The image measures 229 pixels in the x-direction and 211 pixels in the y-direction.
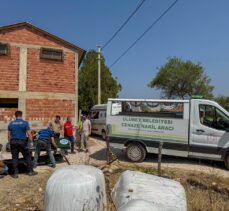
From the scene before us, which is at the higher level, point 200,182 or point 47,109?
point 47,109

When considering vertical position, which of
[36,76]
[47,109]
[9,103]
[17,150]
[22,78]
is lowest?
[17,150]

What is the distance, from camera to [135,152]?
10633 millimetres

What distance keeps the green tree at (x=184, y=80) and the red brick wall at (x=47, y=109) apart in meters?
33.7

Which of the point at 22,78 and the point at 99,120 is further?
the point at 99,120

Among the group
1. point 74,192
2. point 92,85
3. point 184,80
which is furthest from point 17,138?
point 184,80

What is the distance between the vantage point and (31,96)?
546 inches

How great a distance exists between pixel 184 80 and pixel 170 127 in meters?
37.9

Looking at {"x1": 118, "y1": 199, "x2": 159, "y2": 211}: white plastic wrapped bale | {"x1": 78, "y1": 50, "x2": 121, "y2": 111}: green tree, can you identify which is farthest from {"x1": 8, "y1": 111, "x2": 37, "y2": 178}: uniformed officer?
{"x1": 78, "y1": 50, "x2": 121, "y2": 111}: green tree

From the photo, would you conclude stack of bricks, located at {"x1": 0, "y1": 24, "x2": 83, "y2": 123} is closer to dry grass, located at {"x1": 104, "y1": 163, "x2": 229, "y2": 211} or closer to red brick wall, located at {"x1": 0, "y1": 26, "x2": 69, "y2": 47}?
red brick wall, located at {"x1": 0, "y1": 26, "x2": 69, "y2": 47}

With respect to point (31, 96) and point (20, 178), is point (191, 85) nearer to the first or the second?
point (31, 96)

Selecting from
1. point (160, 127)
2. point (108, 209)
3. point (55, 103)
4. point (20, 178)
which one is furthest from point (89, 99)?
point (108, 209)

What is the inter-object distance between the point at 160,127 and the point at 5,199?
598 cm

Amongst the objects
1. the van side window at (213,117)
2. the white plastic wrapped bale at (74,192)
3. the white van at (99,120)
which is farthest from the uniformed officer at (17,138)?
the white van at (99,120)

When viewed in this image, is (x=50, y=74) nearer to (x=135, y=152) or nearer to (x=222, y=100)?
(x=135, y=152)
